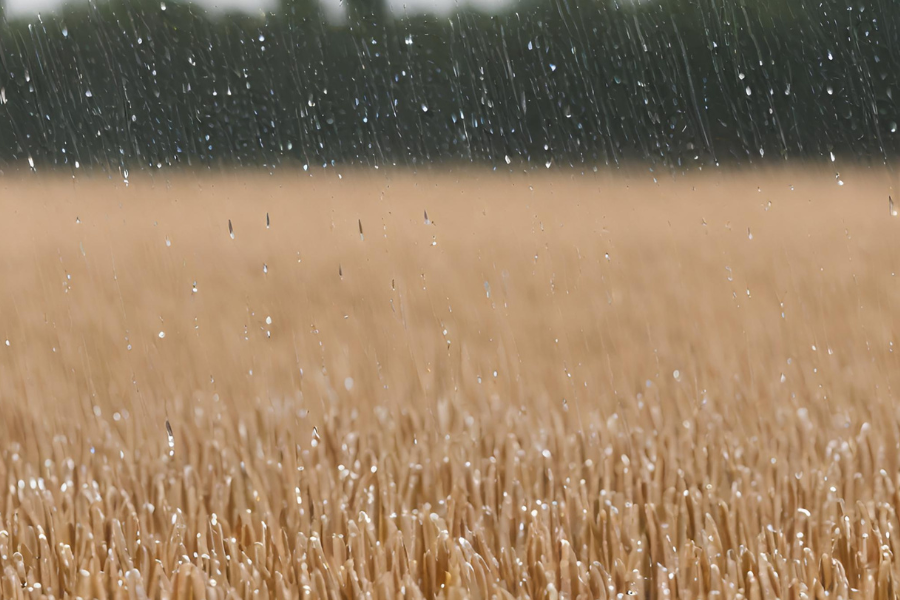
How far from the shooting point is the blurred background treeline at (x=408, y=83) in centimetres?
509

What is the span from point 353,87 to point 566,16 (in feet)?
5.60

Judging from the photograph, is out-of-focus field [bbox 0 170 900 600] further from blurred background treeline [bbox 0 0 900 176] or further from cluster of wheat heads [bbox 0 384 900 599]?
blurred background treeline [bbox 0 0 900 176]

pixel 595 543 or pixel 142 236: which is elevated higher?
pixel 142 236

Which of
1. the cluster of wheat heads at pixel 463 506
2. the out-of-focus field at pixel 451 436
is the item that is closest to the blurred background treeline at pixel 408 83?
the out-of-focus field at pixel 451 436

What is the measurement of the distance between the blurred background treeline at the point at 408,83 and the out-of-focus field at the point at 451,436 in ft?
6.51

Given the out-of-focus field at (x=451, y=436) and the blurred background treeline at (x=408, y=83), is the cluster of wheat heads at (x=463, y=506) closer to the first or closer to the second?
the out-of-focus field at (x=451, y=436)

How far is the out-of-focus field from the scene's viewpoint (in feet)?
4.89

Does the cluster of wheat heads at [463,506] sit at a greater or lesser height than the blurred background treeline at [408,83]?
lesser

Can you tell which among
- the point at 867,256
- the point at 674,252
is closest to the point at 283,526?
the point at 674,252

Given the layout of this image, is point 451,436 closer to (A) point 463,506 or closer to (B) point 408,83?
(A) point 463,506

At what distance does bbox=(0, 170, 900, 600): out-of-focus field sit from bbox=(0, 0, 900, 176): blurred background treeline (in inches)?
78.1

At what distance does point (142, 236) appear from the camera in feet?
14.2

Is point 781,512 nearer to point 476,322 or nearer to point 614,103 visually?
point 476,322

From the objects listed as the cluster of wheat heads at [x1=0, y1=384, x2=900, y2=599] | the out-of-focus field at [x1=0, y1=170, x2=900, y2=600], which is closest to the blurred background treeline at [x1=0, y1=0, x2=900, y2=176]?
the out-of-focus field at [x1=0, y1=170, x2=900, y2=600]
